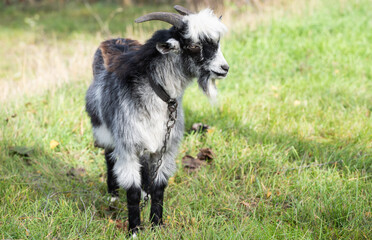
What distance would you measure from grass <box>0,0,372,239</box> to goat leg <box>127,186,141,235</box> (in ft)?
0.33

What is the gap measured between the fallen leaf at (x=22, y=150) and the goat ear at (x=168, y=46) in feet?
7.10

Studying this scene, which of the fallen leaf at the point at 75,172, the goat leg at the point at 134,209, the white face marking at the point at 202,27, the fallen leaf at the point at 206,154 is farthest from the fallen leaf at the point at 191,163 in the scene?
the white face marking at the point at 202,27

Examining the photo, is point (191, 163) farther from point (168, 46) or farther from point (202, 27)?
point (202, 27)

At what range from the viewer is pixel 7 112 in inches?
183

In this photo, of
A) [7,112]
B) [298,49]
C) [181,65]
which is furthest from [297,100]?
[7,112]

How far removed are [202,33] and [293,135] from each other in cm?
204

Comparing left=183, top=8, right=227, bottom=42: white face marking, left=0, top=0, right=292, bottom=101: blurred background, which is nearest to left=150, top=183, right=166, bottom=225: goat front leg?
left=183, top=8, right=227, bottom=42: white face marking

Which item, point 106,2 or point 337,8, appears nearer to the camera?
point 337,8

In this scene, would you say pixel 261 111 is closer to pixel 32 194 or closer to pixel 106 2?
pixel 32 194

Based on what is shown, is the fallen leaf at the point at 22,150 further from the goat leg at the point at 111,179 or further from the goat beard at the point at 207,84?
the goat beard at the point at 207,84

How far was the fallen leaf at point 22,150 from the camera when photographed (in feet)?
13.3

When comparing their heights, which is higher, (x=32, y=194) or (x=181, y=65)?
(x=181, y=65)

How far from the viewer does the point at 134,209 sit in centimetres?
310

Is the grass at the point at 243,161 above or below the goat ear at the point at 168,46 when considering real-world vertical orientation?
below
